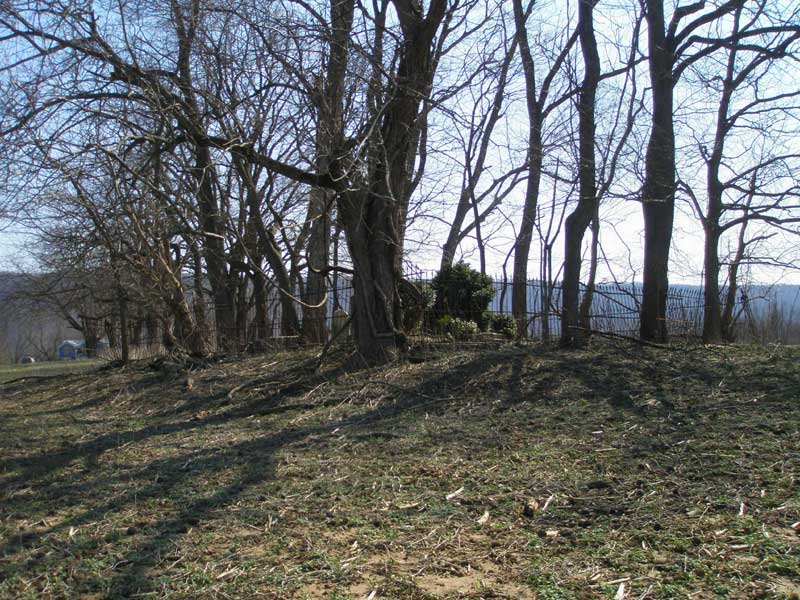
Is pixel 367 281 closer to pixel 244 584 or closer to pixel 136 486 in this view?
pixel 136 486

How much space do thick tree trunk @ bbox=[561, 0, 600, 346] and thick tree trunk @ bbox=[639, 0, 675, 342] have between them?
2.51 ft

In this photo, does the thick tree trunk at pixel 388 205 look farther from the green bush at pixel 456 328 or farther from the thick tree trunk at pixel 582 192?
the thick tree trunk at pixel 582 192

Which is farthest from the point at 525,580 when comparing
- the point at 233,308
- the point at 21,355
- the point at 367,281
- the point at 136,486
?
the point at 21,355

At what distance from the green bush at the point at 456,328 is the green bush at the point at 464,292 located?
966 millimetres

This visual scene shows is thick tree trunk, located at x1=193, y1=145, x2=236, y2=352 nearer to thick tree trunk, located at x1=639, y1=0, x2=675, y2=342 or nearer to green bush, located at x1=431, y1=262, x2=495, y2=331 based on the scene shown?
green bush, located at x1=431, y1=262, x2=495, y2=331

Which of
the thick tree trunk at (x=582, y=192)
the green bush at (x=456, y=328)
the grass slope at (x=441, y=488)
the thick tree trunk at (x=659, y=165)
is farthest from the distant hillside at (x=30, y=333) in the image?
the thick tree trunk at (x=659, y=165)

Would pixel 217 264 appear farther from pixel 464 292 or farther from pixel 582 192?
pixel 582 192

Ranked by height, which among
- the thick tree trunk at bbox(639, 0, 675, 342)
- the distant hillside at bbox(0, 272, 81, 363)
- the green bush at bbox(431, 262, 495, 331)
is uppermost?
the thick tree trunk at bbox(639, 0, 675, 342)

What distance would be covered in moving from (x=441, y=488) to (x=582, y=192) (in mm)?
6453

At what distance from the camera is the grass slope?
321cm

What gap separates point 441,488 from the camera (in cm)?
445

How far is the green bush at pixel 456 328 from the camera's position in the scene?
9.92 metres

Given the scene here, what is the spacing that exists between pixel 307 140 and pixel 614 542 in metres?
7.65

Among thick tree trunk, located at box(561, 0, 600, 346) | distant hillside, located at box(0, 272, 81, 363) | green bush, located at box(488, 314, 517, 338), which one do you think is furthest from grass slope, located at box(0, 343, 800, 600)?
distant hillside, located at box(0, 272, 81, 363)
